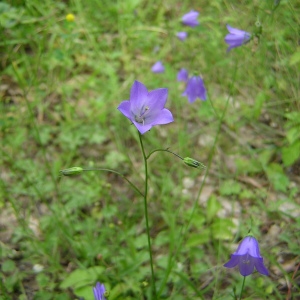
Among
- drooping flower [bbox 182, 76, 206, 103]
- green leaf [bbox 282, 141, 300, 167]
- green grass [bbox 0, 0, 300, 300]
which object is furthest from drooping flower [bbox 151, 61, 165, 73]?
green leaf [bbox 282, 141, 300, 167]

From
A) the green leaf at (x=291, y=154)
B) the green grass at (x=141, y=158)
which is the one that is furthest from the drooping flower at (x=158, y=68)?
the green leaf at (x=291, y=154)

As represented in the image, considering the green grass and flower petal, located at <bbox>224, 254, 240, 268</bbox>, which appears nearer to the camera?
flower petal, located at <bbox>224, 254, 240, 268</bbox>

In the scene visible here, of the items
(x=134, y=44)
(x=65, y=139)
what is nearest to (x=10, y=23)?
(x=65, y=139)

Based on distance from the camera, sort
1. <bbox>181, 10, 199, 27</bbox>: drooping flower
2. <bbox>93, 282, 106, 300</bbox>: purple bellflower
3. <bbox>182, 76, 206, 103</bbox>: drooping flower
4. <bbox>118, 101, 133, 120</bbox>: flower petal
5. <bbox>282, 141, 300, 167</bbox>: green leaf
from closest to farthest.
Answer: <bbox>118, 101, 133, 120</bbox>: flower petal, <bbox>93, 282, 106, 300</bbox>: purple bellflower, <bbox>282, 141, 300, 167</bbox>: green leaf, <bbox>182, 76, 206, 103</bbox>: drooping flower, <bbox>181, 10, 199, 27</bbox>: drooping flower

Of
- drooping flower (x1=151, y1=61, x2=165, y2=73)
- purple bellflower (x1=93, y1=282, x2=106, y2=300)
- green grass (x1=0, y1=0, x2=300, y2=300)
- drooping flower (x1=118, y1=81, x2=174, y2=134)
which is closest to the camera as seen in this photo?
drooping flower (x1=118, y1=81, x2=174, y2=134)

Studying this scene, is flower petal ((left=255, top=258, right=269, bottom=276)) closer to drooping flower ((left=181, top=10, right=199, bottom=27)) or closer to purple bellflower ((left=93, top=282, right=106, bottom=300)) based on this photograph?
purple bellflower ((left=93, top=282, right=106, bottom=300))

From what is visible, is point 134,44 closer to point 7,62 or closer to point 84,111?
point 84,111

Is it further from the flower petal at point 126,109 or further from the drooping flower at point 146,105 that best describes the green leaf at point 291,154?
the flower petal at point 126,109
